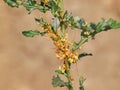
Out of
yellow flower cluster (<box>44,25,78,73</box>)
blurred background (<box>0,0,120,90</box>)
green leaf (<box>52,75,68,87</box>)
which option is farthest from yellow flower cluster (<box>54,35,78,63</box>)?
blurred background (<box>0,0,120,90</box>)

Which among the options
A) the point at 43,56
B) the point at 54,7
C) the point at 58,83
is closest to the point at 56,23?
the point at 54,7

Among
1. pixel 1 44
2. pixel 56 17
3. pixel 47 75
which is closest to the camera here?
pixel 56 17

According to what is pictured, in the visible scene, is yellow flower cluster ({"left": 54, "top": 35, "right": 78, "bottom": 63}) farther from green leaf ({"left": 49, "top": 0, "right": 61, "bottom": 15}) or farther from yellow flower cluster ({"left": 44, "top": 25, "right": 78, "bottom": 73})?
green leaf ({"left": 49, "top": 0, "right": 61, "bottom": 15})

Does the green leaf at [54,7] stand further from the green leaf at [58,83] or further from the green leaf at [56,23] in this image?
the green leaf at [58,83]

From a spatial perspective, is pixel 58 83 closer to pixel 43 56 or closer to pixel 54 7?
pixel 54 7

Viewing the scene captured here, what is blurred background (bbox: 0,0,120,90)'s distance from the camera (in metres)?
10.7

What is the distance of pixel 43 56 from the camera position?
36.3 ft

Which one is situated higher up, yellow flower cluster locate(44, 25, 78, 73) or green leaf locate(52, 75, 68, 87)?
yellow flower cluster locate(44, 25, 78, 73)

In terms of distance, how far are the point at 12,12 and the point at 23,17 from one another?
320 mm

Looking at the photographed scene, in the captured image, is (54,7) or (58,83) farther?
(58,83)

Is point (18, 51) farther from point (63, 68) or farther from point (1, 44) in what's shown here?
point (63, 68)

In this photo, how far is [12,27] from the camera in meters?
11.7

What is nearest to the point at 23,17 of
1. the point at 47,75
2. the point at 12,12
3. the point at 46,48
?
the point at 12,12

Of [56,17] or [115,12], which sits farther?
[115,12]
